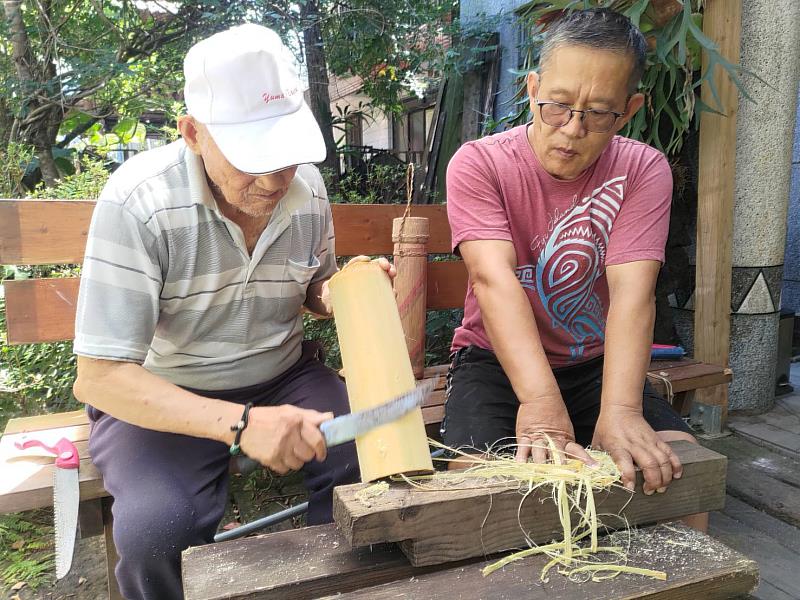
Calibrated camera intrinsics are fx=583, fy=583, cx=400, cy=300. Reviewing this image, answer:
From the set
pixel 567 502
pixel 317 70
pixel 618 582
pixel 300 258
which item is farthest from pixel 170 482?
pixel 317 70

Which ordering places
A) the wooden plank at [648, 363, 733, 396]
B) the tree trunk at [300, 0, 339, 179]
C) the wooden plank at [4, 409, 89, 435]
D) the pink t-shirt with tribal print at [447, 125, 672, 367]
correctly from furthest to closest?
the tree trunk at [300, 0, 339, 179] < the wooden plank at [648, 363, 733, 396] < the wooden plank at [4, 409, 89, 435] < the pink t-shirt with tribal print at [447, 125, 672, 367]

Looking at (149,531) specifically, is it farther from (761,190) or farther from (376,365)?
(761,190)

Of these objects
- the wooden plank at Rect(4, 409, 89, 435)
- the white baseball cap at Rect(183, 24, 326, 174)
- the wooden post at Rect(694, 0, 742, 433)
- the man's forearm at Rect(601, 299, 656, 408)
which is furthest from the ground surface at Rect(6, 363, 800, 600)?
the white baseball cap at Rect(183, 24, 326, 174)

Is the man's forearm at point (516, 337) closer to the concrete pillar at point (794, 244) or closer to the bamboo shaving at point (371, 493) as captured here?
the bamboo shaving at point (371, 493)

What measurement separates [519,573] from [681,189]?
352 cm

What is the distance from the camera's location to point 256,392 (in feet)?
6.95

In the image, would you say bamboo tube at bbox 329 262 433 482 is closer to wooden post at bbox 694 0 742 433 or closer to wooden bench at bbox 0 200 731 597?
wooden bench at bbox 0 200 731 597

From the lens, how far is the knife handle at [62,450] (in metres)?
1.88

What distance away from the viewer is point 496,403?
2109 mm

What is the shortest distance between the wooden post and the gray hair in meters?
1.76

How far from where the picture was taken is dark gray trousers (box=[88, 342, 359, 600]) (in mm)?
1623

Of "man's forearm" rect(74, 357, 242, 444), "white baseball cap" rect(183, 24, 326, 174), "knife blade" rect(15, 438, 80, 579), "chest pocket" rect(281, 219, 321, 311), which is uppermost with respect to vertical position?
"white baseball cap" rect(183, 24, 326, 174)

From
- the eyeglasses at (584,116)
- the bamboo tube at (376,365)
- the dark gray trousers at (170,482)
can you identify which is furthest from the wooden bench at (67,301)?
the eyeglasses at (584,116)

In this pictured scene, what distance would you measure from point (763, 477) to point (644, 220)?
182 cm
